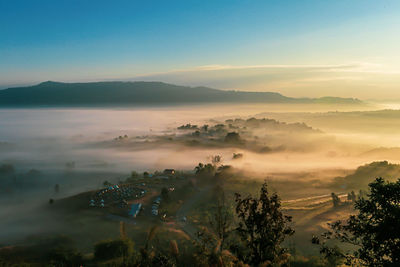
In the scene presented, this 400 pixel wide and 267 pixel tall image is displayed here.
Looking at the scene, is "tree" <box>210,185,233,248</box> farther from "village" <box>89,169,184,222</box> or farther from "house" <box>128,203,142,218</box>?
"house" <box>128,203,142,218</box>

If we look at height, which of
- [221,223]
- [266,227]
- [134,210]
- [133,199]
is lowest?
[133,199]

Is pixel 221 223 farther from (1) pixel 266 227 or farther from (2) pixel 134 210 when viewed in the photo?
(2) pixel 134 210

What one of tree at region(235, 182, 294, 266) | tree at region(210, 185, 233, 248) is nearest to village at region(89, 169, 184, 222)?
tree at region(210, 185, 233, 248)

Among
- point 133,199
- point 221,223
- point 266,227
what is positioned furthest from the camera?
point 133,199

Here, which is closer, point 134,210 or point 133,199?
point 134,210

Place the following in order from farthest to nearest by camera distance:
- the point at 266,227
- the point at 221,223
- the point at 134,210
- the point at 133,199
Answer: the point at 133,199 < the point at 134,210 < the point at 221,223 < the point at 266,227

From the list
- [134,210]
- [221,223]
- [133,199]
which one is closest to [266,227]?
[221,223]

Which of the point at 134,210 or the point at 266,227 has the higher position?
the point at 266,227

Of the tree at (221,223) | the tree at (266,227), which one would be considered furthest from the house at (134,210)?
the tree at (266,227)
